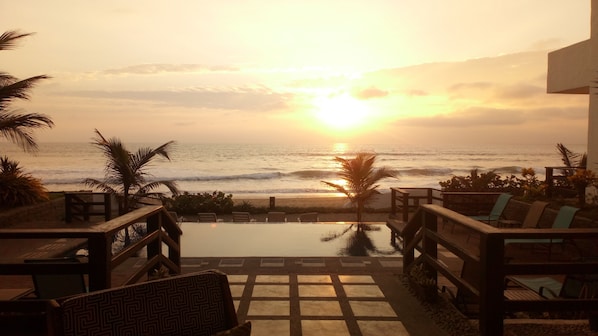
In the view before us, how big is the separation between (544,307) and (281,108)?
49.7 m

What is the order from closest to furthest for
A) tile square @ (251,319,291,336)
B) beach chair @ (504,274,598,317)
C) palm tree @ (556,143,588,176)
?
beach chair @ (504,274,598,317) → tile square @ (251,319,291,336) → palm tree @ (556,143,588,176)

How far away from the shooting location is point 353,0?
358 inches

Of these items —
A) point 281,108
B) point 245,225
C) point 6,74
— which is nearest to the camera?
point 6,74

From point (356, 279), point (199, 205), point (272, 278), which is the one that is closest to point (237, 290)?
point (272, 278)

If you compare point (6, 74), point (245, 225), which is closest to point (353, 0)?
point (245, 225)

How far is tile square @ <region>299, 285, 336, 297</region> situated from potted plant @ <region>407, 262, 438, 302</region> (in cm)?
86

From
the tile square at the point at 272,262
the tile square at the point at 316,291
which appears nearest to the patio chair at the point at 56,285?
the tile square at the point at 316,291

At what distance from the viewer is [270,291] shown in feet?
16.8

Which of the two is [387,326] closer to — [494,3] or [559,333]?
[559,333]

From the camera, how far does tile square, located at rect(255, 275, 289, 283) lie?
5.51m

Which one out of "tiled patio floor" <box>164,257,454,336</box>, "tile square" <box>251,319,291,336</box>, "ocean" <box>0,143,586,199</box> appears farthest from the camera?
"ocean" <box>0,143,586,199</box>

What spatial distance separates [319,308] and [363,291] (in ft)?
2.48

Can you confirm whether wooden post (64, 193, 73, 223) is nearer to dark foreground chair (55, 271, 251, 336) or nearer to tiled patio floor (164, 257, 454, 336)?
tiled patio floor (164, 257, 454, 336)

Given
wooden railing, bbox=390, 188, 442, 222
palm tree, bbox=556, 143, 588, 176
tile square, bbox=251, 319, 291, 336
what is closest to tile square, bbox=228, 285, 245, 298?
tile square, bbox=251, 319, 291, 336
